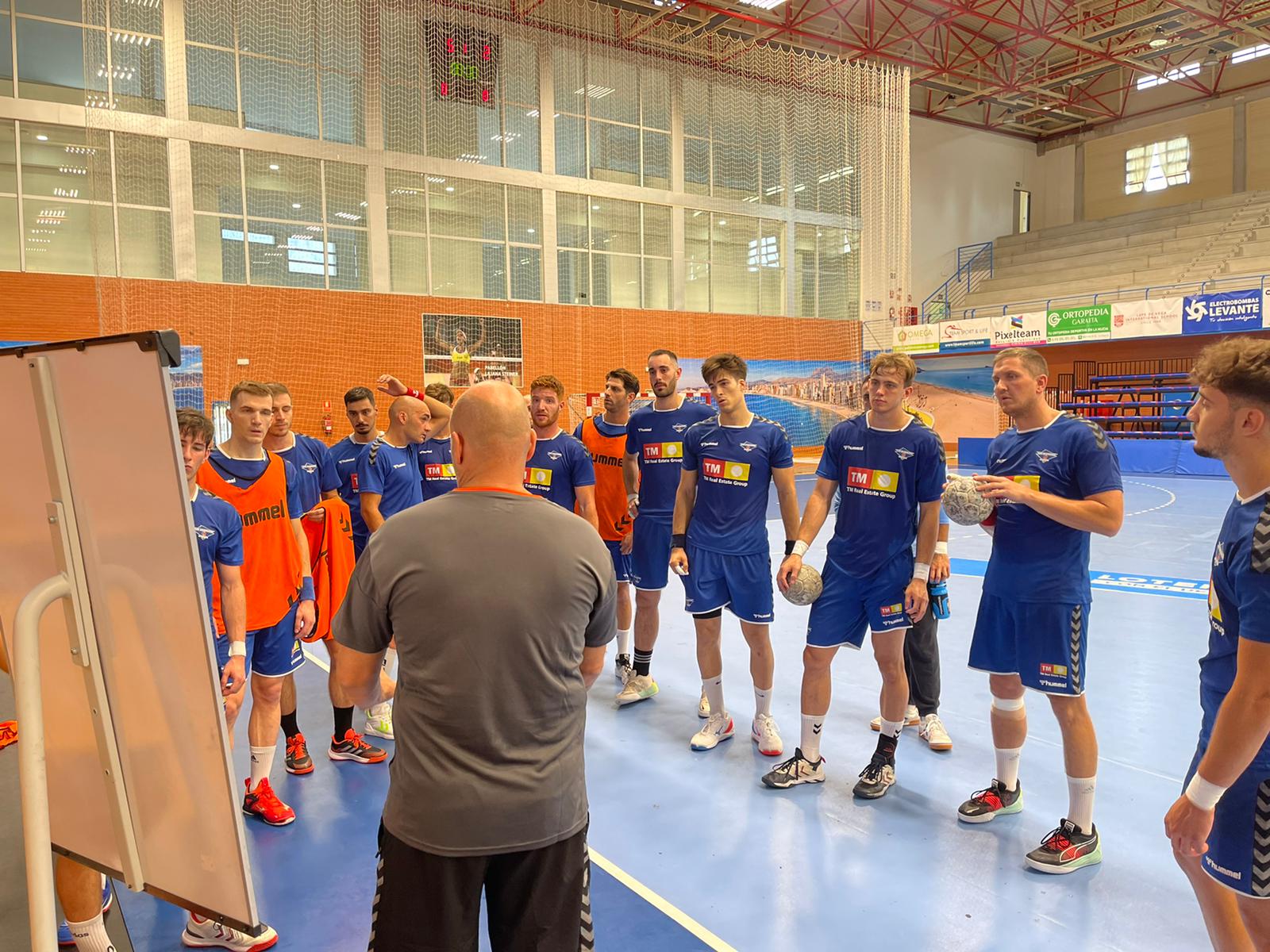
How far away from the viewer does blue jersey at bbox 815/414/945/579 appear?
408 cm

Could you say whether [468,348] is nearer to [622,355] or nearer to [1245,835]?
[622,355]

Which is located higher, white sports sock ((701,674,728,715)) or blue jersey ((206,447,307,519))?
blue jersey ((206,447,307,519))

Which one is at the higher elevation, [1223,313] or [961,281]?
[961,281]

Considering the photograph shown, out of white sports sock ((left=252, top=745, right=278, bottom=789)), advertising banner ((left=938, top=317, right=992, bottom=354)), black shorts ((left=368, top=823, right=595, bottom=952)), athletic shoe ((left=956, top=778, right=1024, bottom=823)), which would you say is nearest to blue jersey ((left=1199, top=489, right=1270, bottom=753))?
black shorts ((left=368, top=823, right=595, bottom=952))

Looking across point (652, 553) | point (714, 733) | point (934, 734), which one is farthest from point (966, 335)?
point (714, 733)

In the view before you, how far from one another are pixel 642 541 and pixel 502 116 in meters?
16.8

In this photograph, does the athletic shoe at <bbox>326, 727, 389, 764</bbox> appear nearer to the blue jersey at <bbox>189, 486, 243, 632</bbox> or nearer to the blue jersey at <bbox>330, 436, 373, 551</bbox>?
the blue jersey at <bbox>330, 436, 373, 551</bbox>

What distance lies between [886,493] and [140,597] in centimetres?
336

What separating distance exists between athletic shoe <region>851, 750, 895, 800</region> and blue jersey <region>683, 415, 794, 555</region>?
1255 millimetres

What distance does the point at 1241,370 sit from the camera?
1951mm

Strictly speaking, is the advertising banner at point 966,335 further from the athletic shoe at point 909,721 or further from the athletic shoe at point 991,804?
the athletic shoe at point 991,804

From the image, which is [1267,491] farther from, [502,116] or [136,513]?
[502,116]

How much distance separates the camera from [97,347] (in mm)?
1488

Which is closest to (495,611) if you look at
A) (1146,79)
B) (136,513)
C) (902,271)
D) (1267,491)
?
(136,513)
